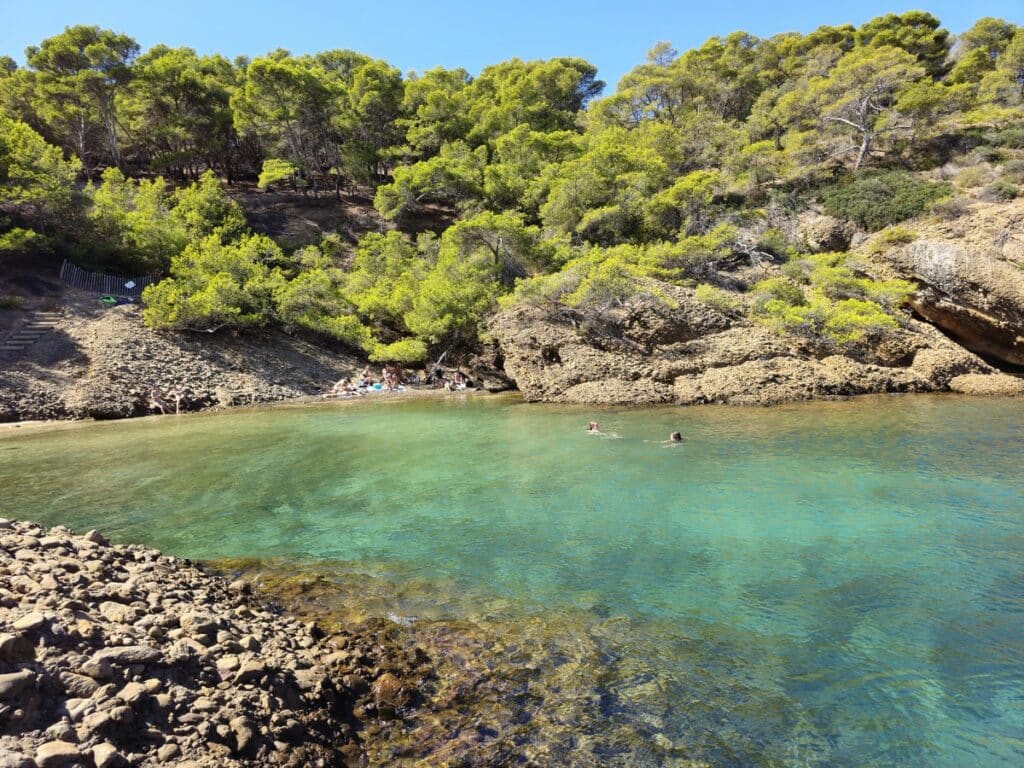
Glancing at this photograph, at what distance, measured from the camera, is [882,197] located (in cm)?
2656

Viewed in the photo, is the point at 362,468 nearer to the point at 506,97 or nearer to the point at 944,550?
the point at 944,550

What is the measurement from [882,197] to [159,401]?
116 ft

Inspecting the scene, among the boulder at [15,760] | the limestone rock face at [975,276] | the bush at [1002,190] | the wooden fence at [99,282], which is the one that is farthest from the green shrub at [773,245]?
the wooden fence at [99,282]

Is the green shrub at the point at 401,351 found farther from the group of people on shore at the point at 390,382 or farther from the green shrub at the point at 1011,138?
the green shrub at the point at 1011,138

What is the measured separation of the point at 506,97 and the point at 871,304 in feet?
112

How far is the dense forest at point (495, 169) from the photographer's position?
24094 mm

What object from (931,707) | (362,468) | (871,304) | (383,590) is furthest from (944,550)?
(871,304)

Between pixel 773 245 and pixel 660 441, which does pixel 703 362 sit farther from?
pixel 773 245

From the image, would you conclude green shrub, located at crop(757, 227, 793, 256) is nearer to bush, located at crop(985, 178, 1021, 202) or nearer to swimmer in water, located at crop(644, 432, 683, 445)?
bush, located at crop(985, 178, 1021, 202)

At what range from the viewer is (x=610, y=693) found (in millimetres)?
4504

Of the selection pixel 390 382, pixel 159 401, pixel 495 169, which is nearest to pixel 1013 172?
pixel 495 169

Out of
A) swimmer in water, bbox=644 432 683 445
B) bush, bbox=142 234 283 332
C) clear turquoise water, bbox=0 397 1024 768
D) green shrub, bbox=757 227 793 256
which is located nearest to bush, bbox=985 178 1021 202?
green shrub, bbox=757 227 793 256

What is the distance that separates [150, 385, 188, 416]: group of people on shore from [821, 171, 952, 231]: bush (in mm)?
32510

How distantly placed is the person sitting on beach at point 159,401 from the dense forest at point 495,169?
3849 millimetres
